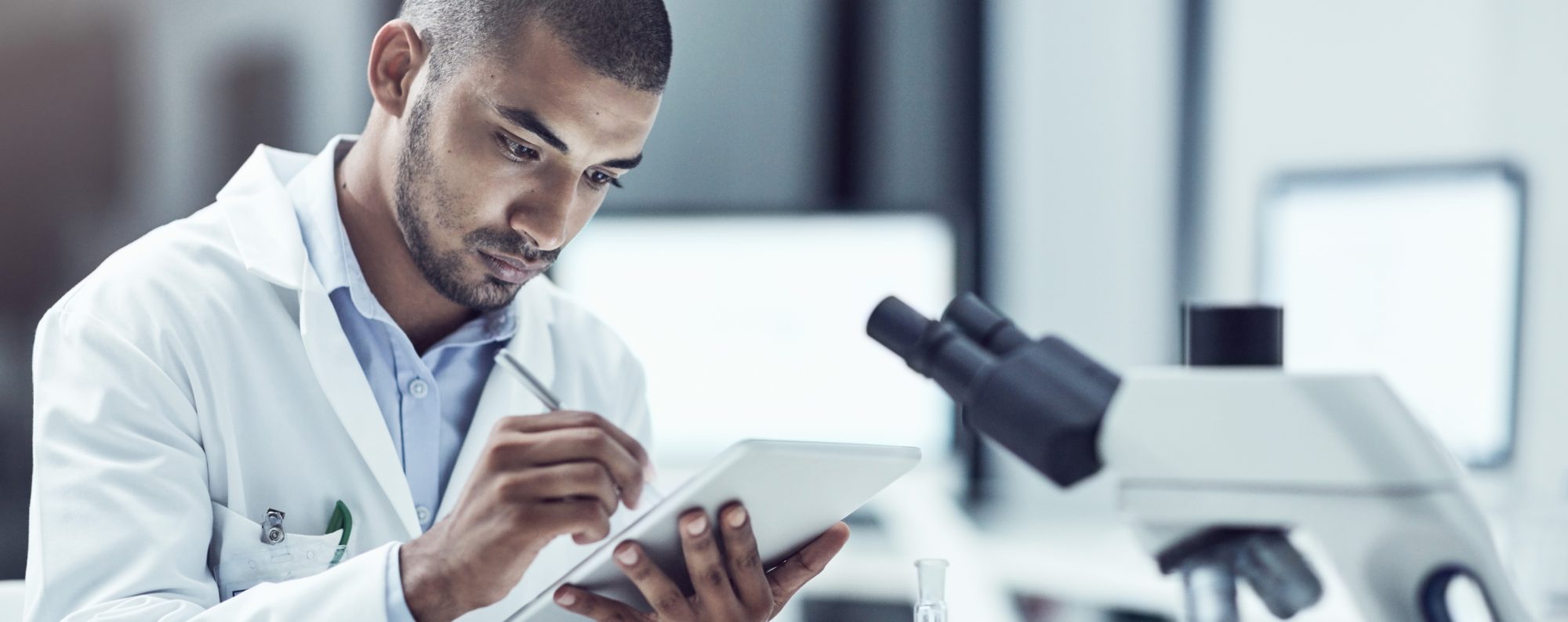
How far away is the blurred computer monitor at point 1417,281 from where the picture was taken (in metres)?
1.87

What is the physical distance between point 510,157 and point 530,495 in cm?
44

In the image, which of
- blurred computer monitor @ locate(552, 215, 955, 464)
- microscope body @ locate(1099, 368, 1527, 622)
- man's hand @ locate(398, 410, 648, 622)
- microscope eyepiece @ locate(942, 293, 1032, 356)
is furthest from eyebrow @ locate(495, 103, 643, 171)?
blurred computer monitor @ locate(552, 215, 955, 464)

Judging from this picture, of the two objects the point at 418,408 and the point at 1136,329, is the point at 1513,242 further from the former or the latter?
the point at 418,408

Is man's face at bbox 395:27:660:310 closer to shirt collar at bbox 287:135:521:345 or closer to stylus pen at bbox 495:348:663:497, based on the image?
shirt collar at bbox 287:135:521:345

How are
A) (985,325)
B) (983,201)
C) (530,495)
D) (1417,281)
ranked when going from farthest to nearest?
(983,201), (1417,281), (530,495), (985,325)

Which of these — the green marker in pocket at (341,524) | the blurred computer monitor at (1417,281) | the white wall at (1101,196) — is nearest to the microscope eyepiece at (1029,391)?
the green marker in pocket at (341,524)

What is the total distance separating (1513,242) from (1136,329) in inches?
26.0

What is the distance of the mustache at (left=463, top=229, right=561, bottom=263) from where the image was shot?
1179mm

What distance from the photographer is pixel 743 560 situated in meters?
0.87

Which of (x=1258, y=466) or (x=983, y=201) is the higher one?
(x=1258, y=466)

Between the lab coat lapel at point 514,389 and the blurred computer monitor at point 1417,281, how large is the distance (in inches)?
45.6

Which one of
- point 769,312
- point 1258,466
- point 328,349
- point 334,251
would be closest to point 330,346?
point 328,349

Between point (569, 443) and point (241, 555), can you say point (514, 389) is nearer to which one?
point (241, 555)

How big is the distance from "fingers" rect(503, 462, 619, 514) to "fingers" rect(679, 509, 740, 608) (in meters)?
0.07
